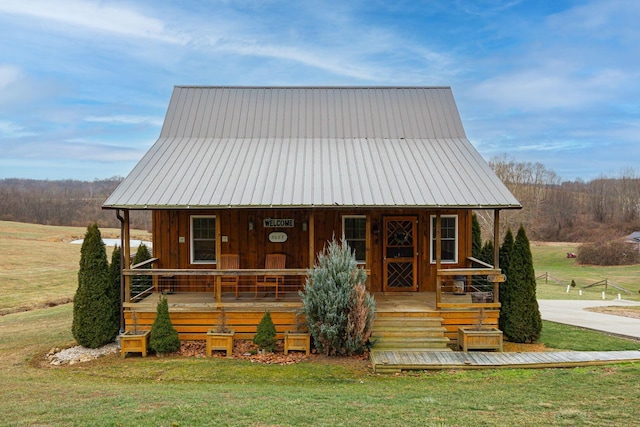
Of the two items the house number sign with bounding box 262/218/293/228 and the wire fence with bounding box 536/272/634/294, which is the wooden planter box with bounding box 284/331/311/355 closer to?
the house number sign with bounding box 262/218/293/228

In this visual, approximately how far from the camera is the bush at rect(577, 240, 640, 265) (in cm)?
3828

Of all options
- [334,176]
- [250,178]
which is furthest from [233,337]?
[334,176]

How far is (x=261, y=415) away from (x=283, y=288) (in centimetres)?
639

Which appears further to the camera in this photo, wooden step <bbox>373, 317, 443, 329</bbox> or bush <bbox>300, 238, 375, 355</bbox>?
wooden step <bbox>373, 317, 443, 329</bbox>

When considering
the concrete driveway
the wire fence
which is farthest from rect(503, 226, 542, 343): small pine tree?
the wire fence

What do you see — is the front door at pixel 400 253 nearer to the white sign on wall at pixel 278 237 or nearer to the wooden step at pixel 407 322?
the wooden step at pixel 407 322

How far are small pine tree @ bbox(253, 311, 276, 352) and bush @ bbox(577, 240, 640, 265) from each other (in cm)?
3763

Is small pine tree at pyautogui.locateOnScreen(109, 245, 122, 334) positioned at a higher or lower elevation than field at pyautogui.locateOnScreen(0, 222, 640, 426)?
higher

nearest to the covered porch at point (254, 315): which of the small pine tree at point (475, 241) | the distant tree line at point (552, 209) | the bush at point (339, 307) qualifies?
the bush at point (339, 307)

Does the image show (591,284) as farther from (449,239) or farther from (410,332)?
(410,332)

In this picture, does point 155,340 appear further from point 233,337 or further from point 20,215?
point 20,215

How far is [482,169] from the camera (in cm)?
1222

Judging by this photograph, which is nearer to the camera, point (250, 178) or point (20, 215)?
point (250, 178)

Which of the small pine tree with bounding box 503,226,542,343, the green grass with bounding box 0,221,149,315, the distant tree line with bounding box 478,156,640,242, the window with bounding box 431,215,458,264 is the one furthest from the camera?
the distant tree line with bounding box 478,156,640,242
